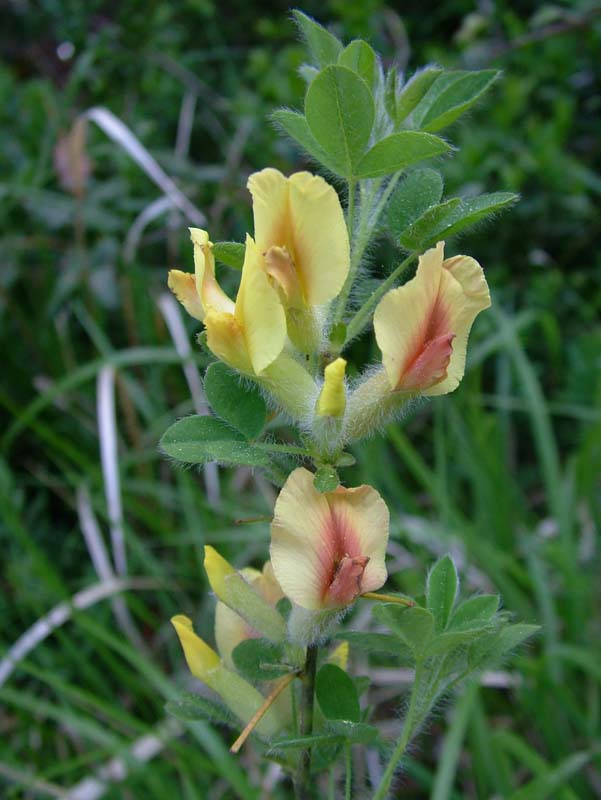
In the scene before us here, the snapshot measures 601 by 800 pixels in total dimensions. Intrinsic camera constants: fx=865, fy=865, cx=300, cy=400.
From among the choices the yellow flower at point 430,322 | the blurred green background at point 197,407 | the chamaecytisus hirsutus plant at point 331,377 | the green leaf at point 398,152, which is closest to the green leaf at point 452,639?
the chamaecytisus hirsutus plant at point 331,377

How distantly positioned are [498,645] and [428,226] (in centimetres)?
21

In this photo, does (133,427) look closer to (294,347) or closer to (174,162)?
(174,162)

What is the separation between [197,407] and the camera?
1.34m

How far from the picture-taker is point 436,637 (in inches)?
15.9

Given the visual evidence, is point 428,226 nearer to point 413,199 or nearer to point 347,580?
point 413,199

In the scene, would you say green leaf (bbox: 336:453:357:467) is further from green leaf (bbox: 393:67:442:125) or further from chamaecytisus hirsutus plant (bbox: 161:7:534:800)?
green leaf (bbox: 393:67:442:125)

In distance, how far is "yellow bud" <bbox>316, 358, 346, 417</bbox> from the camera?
1.21ft

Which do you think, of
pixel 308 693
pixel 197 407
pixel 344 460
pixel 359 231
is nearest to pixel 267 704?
pixel 308 693

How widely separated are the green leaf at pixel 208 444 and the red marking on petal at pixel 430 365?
0.08 m

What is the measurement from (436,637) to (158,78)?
1.76 m

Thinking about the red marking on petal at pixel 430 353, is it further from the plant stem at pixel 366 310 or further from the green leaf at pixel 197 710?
the green leaf at pixel 197 710

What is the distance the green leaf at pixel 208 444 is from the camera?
1.29 ft

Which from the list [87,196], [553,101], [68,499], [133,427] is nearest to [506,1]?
[553,101]

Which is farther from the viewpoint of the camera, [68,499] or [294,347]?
[68,499]
